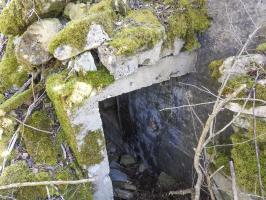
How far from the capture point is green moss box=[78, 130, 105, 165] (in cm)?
356

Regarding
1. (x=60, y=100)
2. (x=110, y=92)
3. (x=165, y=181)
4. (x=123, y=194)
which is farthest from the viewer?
(x=165, y=181)

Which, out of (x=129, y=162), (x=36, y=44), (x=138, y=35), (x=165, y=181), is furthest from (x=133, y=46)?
(x=129, y=162)

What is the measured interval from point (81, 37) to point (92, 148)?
3.49ft

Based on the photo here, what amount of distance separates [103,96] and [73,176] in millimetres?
816

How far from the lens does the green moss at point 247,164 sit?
10.4 ft

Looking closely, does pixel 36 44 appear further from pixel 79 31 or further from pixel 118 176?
pixel 118 176

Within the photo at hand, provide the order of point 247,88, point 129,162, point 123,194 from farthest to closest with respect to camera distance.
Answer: point 129,162 → point 123,194 → point 247,88

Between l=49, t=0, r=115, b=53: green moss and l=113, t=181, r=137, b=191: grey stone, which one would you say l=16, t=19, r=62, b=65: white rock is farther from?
l=113, t=181, r=137, b=191: grey stone

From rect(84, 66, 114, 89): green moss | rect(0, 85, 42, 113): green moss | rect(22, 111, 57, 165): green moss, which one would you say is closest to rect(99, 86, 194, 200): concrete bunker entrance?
rect(22, 111, 57, 165): green moss

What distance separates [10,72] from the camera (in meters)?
4.02

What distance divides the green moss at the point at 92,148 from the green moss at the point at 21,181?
47 centimetres

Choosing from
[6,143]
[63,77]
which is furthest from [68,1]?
[6,143]

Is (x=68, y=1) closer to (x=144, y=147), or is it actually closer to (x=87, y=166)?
(x=87, y=166)

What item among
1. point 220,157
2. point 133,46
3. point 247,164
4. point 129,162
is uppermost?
point 133,46
